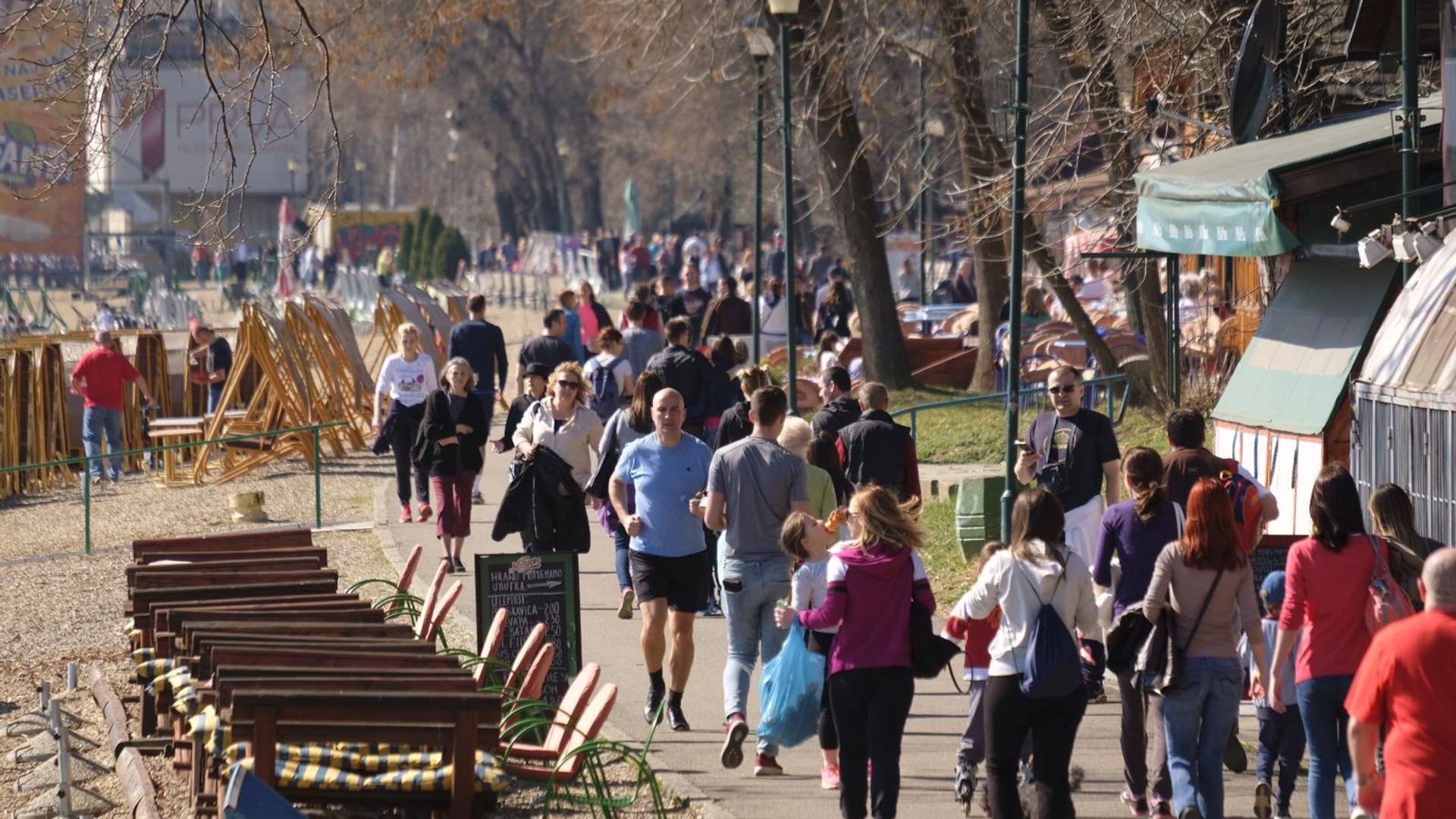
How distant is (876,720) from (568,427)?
518cm

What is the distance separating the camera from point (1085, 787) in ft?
26.4

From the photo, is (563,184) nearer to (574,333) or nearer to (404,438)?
(574,333)

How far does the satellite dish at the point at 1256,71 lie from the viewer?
37.8 feet

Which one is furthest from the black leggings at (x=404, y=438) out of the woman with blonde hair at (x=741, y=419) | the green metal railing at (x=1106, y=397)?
the woman with blonde hair at (x=741, y=419)

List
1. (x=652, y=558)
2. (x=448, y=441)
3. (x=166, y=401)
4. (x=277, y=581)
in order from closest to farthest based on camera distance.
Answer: (x=652, y=558) → (x=277, y=581) → (x=448, y=441) → (x=166, y=401)

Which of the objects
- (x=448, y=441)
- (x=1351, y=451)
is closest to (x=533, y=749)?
(x=1351, y=451)

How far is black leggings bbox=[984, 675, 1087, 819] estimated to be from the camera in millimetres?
6676

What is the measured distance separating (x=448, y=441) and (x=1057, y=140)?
6909 millimetres

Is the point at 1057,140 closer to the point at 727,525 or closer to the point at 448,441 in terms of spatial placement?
the point at 448,441

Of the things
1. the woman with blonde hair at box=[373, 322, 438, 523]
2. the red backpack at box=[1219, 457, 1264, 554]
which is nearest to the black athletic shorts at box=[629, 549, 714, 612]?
the red backpack at box=[1219, 457, 1264, 554]

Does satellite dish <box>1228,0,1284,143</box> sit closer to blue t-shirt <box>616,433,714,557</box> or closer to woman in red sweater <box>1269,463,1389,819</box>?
blue t-shirt <box>616,433,714,557</box>

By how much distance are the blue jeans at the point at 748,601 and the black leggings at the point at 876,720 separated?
4.62 ft

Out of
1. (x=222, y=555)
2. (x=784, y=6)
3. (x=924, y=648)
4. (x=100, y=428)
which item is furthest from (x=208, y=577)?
(x=100, y=428)

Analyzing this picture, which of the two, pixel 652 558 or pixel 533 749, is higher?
pixel 652 558
